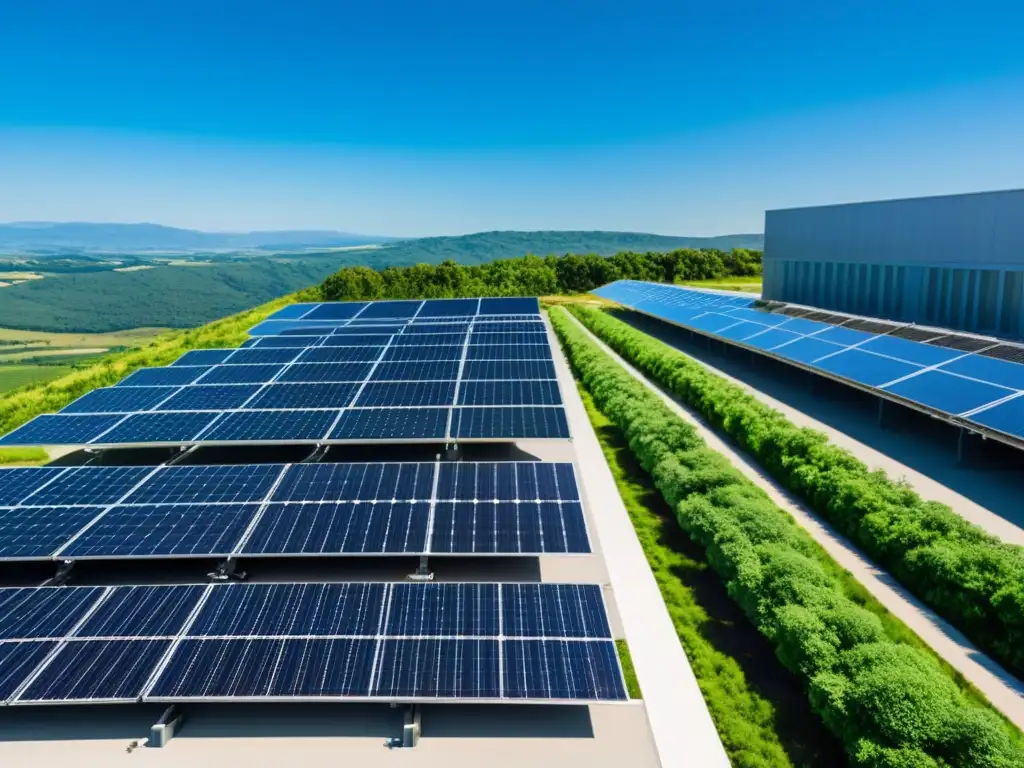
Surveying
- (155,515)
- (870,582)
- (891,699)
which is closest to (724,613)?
(870,582)

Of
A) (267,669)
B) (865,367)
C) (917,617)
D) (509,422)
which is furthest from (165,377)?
(865,367)

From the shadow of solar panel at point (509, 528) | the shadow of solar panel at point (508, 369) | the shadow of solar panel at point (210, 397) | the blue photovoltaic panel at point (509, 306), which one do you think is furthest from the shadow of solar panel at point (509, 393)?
the blue photovoltaic panel at point (509, 306)

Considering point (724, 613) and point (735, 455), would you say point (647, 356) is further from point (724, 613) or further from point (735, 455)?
point (724, 613)

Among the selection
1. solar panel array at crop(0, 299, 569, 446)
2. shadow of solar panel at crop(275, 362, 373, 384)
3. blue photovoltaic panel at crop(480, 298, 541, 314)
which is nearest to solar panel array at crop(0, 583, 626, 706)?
solar panel array at crop(0, 299, 569, 446)

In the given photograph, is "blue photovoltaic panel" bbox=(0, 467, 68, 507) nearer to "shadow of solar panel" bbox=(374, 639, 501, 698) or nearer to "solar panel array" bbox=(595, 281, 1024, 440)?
"shadow of solar panel" bbox=(374, 639, 501, 698)

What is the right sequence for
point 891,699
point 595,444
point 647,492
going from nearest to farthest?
point 891,699 → point 647,492 → point 595,444

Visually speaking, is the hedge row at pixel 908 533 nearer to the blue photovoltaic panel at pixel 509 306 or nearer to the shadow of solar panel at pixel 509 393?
the shadow of solar panel at pixel 509 393
